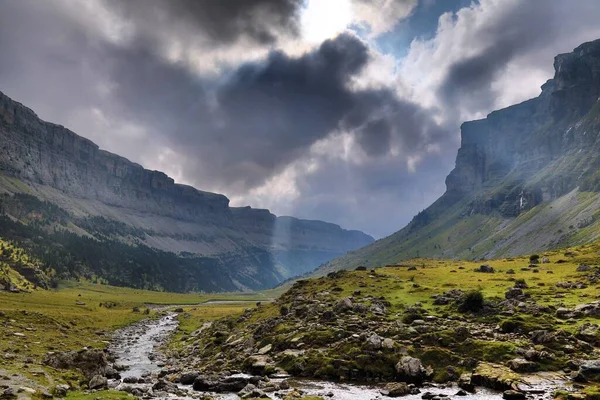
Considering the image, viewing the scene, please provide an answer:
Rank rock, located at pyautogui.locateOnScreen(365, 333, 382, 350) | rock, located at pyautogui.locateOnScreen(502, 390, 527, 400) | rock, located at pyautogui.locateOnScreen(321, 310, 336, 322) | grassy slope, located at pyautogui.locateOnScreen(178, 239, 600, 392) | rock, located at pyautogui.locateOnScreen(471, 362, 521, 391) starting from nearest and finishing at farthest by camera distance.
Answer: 1. rock, located at pyautogui.locateOnScreen(502, 390, 527, 400)
2. rock, located at pyautogui.locateOnScreen(471, 362, 521, 391)
3. grassy slope, located at pyautogui.locateOnScreen(178, 239, 600, 392)
4. rock, located at pyautogui.locateOnScreen(365, 333, 382, 350)
5. rock, located at pyautogui.locateOnScreen(321, 310, 336, 322)

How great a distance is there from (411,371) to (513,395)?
10070 mm

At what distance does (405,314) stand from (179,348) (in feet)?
162

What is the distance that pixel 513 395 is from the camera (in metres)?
33.1

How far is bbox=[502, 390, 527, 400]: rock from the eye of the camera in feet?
108

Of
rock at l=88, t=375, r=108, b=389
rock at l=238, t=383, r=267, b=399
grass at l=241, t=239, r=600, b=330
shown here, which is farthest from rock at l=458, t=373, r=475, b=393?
rock at l=88, t=375, r=108, b=389

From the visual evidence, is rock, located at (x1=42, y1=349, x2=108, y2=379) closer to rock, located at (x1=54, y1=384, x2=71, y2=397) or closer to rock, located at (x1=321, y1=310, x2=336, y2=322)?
rock, located at (x1=54, y1=384, x2=71, y2=397)

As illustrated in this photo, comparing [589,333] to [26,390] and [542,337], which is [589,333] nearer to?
[542,337]

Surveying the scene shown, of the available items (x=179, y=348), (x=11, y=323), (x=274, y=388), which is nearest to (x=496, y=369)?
(x=274, y=388)

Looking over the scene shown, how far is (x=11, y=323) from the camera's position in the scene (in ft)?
238

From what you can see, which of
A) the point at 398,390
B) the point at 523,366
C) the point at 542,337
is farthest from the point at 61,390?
the point at 542,337

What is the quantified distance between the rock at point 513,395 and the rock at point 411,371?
8.42 metres

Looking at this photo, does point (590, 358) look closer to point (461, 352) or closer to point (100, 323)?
point (461, 352)

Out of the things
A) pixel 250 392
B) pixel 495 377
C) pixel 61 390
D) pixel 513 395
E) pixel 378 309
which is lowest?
pixel 250 392

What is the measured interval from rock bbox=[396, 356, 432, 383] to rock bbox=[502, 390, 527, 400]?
8.42 m
